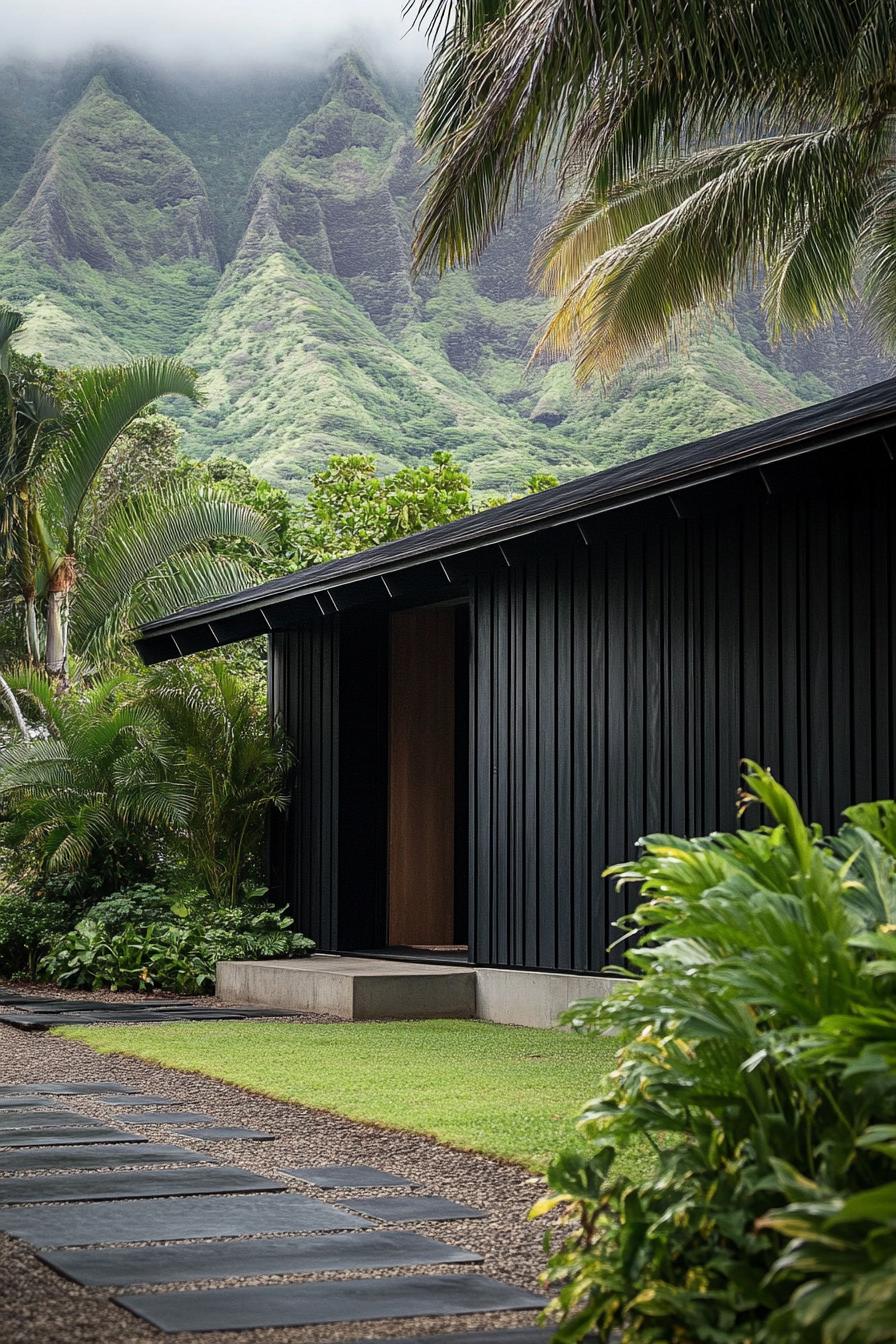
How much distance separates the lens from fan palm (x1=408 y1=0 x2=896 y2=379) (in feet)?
25.5

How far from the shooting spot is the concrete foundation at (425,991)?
960 centimetres

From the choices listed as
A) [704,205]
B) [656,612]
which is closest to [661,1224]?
[656,612]

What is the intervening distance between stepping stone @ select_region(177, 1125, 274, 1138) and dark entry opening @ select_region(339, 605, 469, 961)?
229 inches

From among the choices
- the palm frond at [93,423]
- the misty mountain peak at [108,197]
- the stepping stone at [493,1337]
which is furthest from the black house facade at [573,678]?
the misty mountain peak at [108,197]

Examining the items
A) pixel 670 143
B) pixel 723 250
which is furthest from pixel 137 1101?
pixel 723 250

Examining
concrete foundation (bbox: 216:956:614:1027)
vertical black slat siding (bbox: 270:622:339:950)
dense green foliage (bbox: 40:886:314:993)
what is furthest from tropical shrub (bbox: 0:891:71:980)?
concrete foundation (bbox: 216:956:614:1027)

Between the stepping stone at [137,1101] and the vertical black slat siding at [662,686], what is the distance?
2883 millimetres

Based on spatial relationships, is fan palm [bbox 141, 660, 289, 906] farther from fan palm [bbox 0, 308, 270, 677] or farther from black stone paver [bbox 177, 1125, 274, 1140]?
black stone paver [bbox 177, 1125, 274, 1140]

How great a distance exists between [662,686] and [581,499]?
1.17 meters

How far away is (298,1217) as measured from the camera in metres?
4.39

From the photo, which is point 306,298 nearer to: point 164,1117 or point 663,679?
point 663,679

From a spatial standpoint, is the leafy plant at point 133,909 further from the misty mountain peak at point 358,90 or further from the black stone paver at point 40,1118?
the misty mountain peak at point 358,90

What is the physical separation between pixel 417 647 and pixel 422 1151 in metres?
7.21

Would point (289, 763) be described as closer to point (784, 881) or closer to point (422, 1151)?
point (422, 1151)
